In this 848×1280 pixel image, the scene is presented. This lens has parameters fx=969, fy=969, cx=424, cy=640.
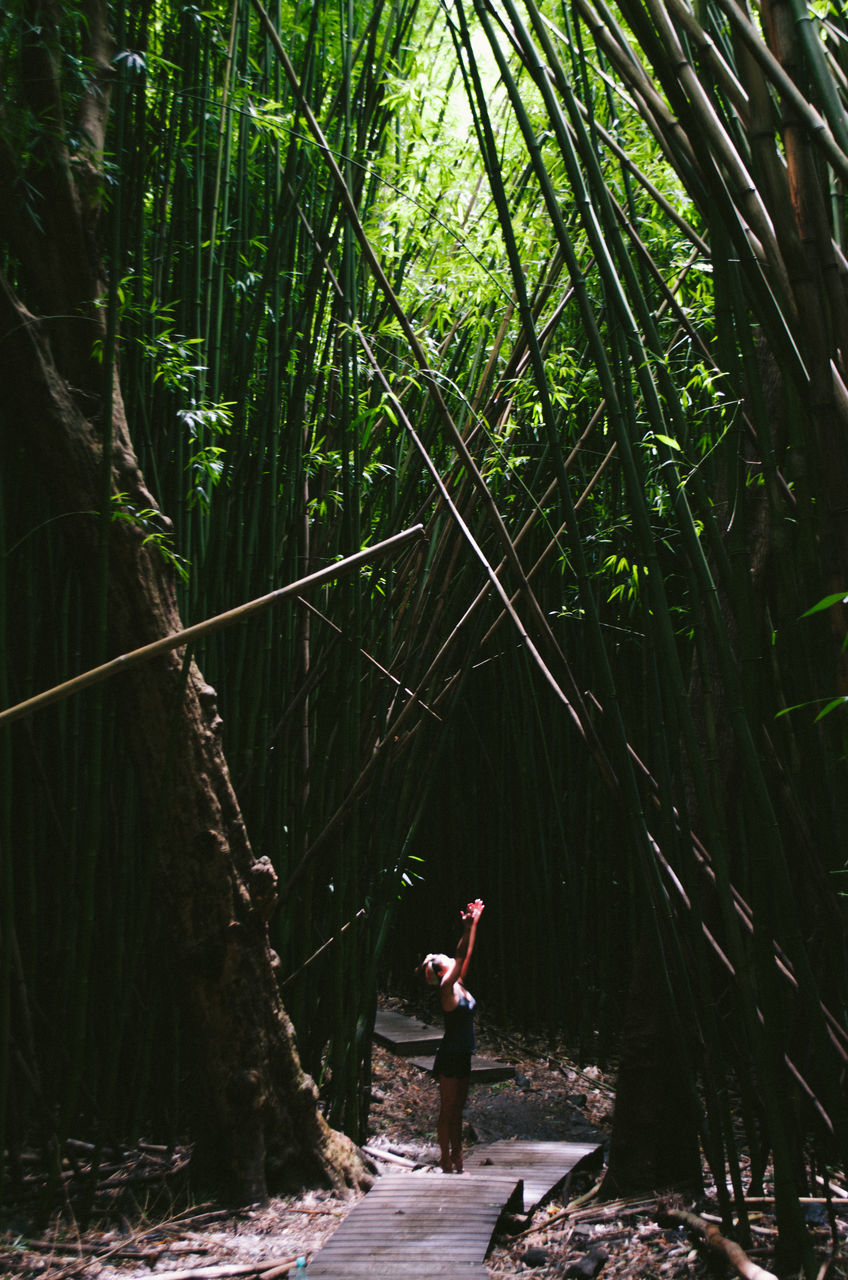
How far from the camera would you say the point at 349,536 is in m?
2.41

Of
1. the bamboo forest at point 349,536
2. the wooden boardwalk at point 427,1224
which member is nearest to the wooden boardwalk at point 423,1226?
the wooden boardwalk at point 427,1224

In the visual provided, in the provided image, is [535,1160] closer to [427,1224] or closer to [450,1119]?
[450,1119]

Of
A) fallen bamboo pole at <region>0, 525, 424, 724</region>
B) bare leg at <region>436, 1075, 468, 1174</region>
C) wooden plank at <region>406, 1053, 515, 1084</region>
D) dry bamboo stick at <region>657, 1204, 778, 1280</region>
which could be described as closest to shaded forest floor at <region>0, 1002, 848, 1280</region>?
dry bamboo stick at <region>657, 1204, 778, 1280</region>

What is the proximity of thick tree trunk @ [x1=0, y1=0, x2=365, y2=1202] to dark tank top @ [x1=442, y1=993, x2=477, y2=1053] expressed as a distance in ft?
1.95

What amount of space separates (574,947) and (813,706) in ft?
8.97

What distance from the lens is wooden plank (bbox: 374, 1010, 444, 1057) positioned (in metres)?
3.85

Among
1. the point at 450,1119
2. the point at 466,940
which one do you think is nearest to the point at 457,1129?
the point at 450,1119

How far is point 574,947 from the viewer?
388 cm

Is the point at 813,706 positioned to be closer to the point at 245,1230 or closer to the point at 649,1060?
the point at 649,1060

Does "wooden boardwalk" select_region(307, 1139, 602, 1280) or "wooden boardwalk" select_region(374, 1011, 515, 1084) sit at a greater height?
"wooden boardwalk" select_region(307, 1139, 602, 1280)

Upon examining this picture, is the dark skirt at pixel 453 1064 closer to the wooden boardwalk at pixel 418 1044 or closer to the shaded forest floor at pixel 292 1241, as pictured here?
the shaded forest floor at pixel 292 1241

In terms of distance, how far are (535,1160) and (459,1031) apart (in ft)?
1.32

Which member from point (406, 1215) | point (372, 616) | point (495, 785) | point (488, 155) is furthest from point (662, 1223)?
point (495, 785)

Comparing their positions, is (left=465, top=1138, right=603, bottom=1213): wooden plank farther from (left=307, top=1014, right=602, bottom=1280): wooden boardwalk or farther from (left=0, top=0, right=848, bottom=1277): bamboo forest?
(left=0, top=0, right=848, bottom=1277): bamboo forest
